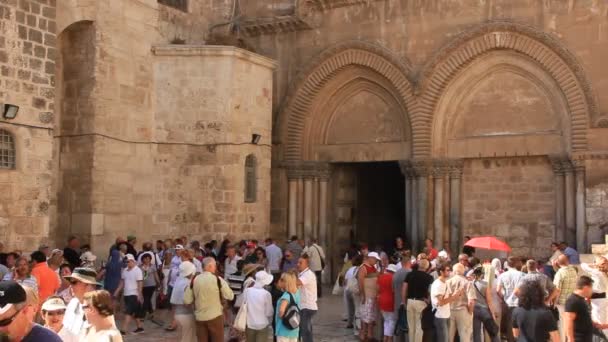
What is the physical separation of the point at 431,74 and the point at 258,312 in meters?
9.72

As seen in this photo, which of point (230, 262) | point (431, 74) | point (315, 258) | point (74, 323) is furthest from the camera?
point (431, 74)

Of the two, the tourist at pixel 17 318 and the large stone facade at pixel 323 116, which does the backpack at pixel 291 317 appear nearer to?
the tourist at pixel 17 318

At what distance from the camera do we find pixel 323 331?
1208 centimetres

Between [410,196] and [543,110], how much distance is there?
3539mm

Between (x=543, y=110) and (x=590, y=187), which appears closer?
(x=590, y=187)

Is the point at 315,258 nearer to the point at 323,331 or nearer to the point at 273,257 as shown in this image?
the point at 273,257

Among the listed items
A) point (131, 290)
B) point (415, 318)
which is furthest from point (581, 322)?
point (131, 290)

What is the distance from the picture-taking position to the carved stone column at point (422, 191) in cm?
1709

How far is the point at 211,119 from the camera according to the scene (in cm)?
1662

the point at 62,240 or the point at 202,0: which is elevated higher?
the point at 202,0

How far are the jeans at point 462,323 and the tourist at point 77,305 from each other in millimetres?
4835

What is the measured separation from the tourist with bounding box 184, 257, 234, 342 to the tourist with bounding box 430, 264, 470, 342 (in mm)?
2450

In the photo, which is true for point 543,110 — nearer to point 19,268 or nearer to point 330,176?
point 330,176

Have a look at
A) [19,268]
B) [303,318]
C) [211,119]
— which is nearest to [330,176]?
[211,119]
